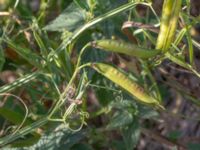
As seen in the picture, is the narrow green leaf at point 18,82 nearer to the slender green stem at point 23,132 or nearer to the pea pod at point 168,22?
the slender green stem at point 23,132

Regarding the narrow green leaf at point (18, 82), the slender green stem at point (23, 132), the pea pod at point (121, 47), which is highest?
the pea pod at point (121, 47)

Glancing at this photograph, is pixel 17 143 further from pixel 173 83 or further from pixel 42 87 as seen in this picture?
pixel 173 83

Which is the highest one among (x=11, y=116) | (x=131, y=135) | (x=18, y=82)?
(x=18, y=82)

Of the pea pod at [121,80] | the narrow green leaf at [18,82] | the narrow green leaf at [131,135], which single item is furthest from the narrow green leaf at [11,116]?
the pea pod at [121,80]

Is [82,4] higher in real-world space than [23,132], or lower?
higher

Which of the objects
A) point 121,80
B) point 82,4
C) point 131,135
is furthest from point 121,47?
point 131,135

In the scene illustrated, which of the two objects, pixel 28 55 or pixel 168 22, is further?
pixel 28 55

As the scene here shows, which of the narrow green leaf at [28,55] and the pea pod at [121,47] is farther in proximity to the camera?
the narrow green leaf at [28,55]

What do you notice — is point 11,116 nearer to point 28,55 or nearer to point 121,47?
point 28,55

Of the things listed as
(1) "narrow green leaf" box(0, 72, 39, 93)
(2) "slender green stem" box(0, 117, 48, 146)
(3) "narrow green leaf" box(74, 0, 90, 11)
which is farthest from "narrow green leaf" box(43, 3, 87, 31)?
(2) "slender green stem" box(0, 117, 48, 146)
